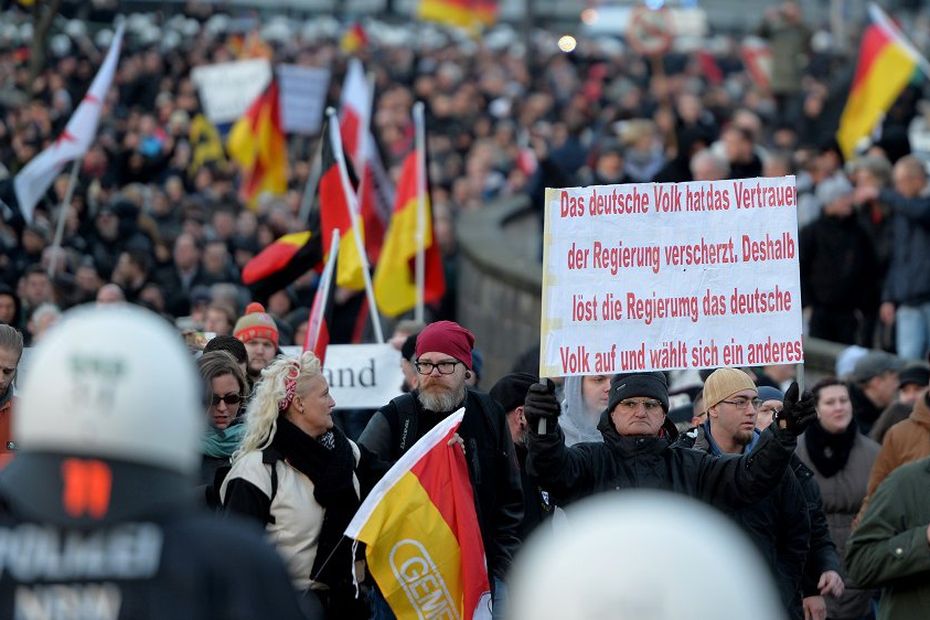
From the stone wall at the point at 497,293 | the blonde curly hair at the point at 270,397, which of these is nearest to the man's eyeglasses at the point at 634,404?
the blonde curly hair at the point at 270,397

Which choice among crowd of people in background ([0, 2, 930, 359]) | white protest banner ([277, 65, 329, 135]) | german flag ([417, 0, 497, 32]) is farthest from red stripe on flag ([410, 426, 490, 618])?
german flag ([417, 0, 497, 32])

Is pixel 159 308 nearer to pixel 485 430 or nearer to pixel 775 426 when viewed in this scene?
pixel 485 430

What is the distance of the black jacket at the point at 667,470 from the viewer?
661 centimetres

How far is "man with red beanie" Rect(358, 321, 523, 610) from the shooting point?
756cm

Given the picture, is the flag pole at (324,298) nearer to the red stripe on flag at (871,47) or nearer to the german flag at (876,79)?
the german flag at (876,79)

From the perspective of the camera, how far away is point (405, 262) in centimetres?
1370

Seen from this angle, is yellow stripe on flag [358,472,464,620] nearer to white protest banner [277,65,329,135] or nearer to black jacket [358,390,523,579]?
black jacket [358,390,523,579]

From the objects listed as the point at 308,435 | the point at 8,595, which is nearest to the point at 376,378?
the point at 308,435

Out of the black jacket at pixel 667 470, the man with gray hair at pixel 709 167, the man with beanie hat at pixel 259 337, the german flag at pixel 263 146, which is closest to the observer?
the black jacket at pixel 667 470

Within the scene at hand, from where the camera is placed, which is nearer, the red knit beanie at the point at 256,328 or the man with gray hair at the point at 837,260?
the red knit beanie at the point at 256,328

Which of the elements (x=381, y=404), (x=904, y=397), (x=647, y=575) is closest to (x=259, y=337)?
(x=381, y=404)

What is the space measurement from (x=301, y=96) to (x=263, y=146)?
1686mm

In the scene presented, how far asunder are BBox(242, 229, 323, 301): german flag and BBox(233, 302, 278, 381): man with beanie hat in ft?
9.19

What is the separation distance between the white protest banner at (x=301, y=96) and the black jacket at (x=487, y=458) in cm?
1340
